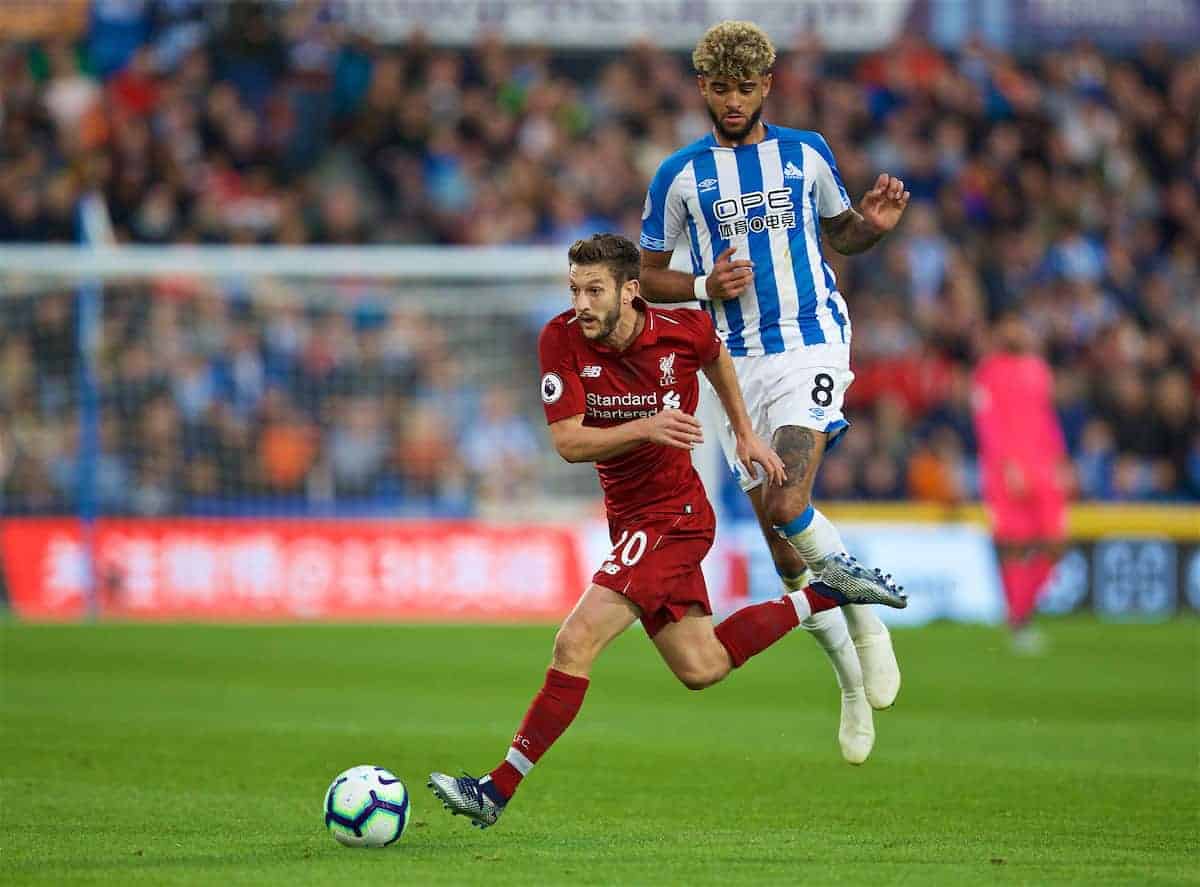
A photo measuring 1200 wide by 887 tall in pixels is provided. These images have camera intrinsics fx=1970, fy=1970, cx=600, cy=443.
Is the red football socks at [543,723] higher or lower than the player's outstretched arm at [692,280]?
lower

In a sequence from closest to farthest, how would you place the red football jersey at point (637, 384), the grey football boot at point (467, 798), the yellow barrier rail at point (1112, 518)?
the grey football boot at point (467, 798)
the red football jersey at point (637, 384)
the yellow barrier rail at point (1112, 518)

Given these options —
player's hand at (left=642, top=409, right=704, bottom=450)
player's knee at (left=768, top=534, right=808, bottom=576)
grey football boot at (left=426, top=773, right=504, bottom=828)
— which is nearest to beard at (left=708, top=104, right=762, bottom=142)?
player's hand at (left=642, top=409, right=704, bottom=450)

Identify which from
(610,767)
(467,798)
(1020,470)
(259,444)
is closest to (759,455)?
(467,798)

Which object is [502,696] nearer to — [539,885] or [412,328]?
[539,885]

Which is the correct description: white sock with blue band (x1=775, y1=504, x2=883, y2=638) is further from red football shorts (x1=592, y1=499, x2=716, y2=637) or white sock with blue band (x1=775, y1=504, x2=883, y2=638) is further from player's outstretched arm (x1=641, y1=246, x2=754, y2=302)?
player's outstretched arm (x1=641, y1=246, x2=754, y2=302)

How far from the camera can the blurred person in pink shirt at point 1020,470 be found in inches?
632

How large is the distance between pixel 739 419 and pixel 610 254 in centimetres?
86

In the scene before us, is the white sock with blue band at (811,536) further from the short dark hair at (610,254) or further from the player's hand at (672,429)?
the short dark hair at (610,254)

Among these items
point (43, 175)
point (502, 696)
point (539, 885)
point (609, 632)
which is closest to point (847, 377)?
point (609, 632)

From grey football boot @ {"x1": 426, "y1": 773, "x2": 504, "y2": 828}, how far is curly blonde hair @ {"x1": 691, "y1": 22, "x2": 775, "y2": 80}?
289 cm

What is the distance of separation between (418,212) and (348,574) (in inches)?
184

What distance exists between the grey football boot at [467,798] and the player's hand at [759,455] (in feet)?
5.18

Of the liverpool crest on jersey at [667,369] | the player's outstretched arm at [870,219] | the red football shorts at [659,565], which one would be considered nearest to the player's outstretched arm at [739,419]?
the liverpool crest on jersey at [667,369]

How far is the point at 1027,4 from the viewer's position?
24.5 m
